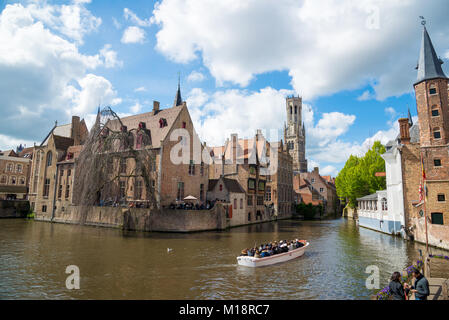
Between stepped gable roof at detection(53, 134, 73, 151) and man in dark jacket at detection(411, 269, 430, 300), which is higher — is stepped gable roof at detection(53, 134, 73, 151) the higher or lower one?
the higher one

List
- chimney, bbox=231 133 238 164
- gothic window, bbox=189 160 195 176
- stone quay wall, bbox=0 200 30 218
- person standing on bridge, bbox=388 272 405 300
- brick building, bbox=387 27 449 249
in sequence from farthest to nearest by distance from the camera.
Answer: chimney, bbox=231 133 238 164
stone quay wall, bbox=0 200 30 218
gothic window, bbox=189 160 195 176
brick building, bbox=387 27 449 249
person standing on bridge, bbox=388 272 405 300

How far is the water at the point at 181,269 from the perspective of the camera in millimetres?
12484

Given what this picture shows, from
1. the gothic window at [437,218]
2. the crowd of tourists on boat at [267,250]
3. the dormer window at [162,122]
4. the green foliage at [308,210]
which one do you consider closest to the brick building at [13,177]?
the dormer window at [162,122]

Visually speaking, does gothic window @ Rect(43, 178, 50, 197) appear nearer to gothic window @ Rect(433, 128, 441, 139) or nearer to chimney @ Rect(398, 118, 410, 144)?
chimney @ Rect(398, 118, 410, 144)

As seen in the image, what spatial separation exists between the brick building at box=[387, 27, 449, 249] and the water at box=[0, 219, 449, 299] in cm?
260

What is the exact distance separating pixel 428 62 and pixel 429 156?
9905mm

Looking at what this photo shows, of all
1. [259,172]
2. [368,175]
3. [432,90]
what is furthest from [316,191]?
[432,90]

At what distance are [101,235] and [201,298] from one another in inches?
830

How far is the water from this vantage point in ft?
41.0

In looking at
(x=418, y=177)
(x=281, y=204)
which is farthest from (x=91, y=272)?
(x=281, y=204)

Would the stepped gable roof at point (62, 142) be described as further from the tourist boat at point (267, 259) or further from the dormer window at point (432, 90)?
the dormer window at point (432, 90)

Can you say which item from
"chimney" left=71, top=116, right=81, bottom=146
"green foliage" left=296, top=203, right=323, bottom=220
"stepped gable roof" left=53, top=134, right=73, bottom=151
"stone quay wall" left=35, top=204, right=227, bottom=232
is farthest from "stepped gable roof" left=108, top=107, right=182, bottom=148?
"green foliage" left=296, top=203, right=323, bottom=220

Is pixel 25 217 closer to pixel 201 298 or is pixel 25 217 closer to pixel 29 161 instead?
pixel 29 161
